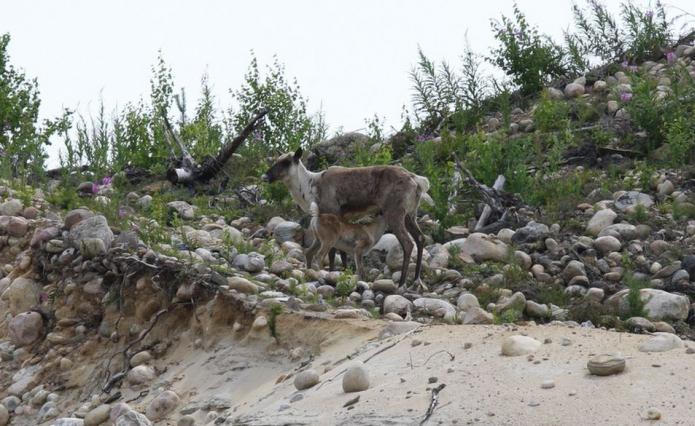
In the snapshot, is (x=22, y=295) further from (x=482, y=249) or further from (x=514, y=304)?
(x=482, y=249)

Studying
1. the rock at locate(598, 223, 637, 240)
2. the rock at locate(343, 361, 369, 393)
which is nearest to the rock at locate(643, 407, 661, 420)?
the rock at locate(343, 361, 369, 393)

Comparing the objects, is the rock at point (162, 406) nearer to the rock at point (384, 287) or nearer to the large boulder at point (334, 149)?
the rock at point (384, 287)

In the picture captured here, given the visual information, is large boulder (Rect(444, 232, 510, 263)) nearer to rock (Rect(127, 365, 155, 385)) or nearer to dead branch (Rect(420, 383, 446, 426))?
rock (Rect(127, 365, 155, 385))

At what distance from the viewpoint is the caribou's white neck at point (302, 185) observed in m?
11.2

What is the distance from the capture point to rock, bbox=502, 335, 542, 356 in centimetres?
559

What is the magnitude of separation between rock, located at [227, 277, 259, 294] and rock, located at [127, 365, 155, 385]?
849 mm

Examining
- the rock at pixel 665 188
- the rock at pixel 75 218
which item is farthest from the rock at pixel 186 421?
the rock at pixel 665 188

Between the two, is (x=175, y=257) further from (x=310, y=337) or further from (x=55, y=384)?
(x=310, y=337)

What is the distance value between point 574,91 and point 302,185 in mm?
5942

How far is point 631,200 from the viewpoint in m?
11.6

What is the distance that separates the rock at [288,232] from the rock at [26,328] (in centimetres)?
333

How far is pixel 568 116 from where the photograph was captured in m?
14.9

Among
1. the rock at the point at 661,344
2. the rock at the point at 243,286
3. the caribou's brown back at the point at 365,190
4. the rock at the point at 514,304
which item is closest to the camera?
the rock at the point at 661,344

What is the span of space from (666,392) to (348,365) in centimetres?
193
